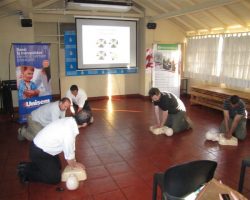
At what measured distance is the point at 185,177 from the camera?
5.98 ft

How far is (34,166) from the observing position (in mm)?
2857

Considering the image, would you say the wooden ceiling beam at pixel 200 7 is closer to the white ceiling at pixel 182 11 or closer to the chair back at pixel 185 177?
the white ceiling at pixel 182 11

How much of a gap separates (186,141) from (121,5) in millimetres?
3715

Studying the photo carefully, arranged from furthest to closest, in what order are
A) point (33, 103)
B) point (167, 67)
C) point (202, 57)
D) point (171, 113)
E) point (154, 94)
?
point (167, 67)
point (202, 57)
point (33, 103)
point (171, 113)
point (154, 94)

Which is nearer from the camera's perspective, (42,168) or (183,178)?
(183,178)

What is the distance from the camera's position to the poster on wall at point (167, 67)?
23.8 feet

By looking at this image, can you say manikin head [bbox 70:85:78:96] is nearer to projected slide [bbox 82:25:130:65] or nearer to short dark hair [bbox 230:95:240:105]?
projected slide [bbox 82:25:130:65]

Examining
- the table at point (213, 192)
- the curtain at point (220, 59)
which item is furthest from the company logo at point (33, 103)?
the curtain at point (220, 59)

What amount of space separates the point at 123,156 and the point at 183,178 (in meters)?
1.98

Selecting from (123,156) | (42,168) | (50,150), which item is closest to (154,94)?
(123,156)

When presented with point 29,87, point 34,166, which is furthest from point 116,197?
point 29,87

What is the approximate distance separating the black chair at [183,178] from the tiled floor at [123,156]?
0.92 metres

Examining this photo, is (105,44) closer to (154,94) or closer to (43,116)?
(154,94)

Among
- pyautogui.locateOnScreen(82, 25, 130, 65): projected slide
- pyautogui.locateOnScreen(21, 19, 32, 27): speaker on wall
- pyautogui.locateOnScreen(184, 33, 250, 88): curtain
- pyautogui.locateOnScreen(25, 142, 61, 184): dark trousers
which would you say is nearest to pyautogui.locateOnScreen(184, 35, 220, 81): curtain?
pyautogui.locateOnScreen(184, 33, 250, 88): curtain
